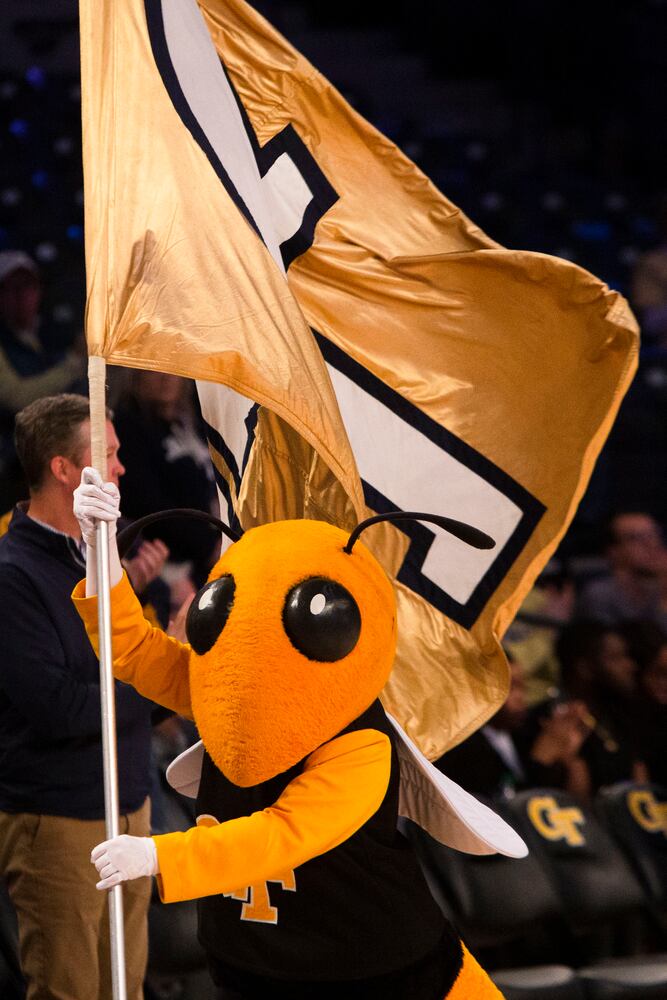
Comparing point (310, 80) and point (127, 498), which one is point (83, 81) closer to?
point (310, 80)

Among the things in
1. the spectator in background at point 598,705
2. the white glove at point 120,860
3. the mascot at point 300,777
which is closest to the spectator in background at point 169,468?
the spectator in background at point 598,705

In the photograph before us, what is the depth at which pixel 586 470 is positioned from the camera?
2.86 m

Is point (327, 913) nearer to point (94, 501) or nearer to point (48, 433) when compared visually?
point (94, 501)

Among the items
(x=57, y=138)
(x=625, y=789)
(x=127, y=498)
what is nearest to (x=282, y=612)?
(x=127, y=498)

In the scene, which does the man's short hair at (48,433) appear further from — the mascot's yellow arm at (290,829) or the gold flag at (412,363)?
the mascot's yellow arm at (290,829)

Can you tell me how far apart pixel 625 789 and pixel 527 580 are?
2.21 metres

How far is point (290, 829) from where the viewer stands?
7.21ft

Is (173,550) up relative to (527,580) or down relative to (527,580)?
down

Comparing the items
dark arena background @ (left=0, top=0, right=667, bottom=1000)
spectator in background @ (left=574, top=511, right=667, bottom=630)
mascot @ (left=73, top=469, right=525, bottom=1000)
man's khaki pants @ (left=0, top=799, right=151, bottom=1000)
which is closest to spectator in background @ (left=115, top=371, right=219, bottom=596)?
dark arena background @ (left=0, top=0, right=667, bottom=1000)

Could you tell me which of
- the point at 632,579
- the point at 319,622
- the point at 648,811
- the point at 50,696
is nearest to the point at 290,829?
the point at 319,622

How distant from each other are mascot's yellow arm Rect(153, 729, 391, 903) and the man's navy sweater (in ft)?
2.26

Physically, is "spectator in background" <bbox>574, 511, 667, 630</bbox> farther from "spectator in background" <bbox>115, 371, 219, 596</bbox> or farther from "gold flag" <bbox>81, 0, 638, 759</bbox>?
"gold flag" <bbox>81, 0, 638, 759</bbox>

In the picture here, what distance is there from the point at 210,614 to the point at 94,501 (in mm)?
288

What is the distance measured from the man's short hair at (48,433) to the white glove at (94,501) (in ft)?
2.42
